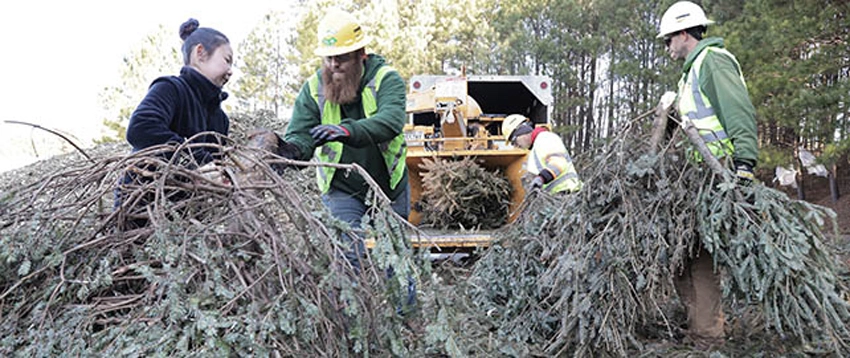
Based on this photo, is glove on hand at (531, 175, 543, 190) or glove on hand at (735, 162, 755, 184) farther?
glove on hand at (531, 175, 543, 190)

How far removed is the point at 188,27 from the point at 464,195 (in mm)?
4051

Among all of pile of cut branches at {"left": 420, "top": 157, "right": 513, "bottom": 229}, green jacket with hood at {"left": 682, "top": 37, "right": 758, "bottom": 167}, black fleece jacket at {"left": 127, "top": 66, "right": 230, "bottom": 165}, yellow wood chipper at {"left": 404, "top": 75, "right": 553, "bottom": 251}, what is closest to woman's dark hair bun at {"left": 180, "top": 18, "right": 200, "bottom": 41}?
black fleece jacket at {"left": 127, "top": 66, "right": 230, "bottom": 165}

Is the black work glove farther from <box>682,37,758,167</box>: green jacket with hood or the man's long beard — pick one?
<box>682,37,758,167</box>: green jacket with hood

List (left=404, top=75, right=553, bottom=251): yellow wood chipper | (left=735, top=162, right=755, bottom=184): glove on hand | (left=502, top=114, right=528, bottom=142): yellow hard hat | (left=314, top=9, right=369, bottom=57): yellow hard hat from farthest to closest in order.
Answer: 1. (left=404, top=75, right=553, bottom=251): yellow wood chipper
2. (left=502, top=114, right=528, bottom=142): yellow hard hat
3. (left=735, top=162, right=755, bottom=184): glove on hand
4. (left=314, top=9, right=369, bottom=57): yellow hard hat

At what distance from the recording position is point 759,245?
298cm

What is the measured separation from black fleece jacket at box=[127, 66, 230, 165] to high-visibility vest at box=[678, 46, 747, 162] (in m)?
2.52

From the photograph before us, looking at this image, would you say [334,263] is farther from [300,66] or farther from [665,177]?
[300,66]

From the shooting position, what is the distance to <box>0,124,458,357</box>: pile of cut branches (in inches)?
72.2

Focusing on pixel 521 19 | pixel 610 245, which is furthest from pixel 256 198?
pixel 521 19

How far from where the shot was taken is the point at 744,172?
331 centimetres

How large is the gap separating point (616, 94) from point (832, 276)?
2003 cm

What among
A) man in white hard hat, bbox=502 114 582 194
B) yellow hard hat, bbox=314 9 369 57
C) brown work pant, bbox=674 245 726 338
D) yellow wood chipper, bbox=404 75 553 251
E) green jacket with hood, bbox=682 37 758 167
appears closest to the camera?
yellow hard hat, bbox=314 9 369 57

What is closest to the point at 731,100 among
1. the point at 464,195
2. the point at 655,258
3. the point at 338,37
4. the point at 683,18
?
the point at 683,18

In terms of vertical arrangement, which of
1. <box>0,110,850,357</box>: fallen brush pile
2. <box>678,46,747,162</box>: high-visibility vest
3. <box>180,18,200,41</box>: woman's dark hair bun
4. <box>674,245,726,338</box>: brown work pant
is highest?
<box>180,18,200,41</box>: woman's dark hair bun
